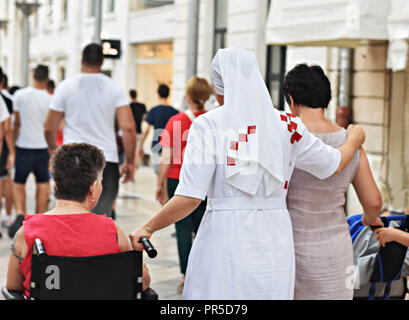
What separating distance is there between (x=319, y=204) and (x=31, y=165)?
5774 mm

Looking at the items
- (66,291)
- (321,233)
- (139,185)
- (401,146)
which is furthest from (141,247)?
(139,185)

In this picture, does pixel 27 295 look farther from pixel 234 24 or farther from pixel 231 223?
pixel 234 24

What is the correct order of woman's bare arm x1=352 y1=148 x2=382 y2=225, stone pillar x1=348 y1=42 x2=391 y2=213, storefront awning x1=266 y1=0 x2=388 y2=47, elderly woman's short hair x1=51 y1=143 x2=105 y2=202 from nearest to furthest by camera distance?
elderly woman's short hair x1=51 y1=143 x2=105 y2=202 → woman's bare arm x1=352 y1=148 x2=382 y2=225 → storefront awning x1=266 y1=0 x2=388 y2=47 → stone pillar x1=348 y1=42 x2=391 y2=213

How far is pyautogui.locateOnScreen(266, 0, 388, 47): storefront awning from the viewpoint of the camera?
944 cm

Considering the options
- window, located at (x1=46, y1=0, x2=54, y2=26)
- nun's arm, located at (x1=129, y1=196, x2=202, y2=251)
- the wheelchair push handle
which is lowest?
the wheelchair push handle

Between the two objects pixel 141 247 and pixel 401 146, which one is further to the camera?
pixel 401 146

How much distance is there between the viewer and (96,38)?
41.4ft

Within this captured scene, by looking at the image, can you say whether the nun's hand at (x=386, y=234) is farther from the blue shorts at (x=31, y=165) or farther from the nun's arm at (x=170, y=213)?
the blue shorts at (x=31, y=165)

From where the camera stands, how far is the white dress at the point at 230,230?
306 centimetres

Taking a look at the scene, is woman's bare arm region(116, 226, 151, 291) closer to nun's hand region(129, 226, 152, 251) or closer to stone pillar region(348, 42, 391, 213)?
nun's hand region(129, 226, 152, 251)

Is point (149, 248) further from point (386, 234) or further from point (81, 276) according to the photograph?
point (386, 234)

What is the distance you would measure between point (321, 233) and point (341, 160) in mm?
347

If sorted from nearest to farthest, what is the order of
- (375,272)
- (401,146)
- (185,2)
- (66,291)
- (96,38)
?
1. (66,291)
2. (375,272)
3. (401,146)
4. (96,38)
5. (185,2)

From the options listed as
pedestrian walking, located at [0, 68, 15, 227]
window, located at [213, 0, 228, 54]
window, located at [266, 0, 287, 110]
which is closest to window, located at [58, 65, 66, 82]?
window, located at [213, 0, 228, 54]
